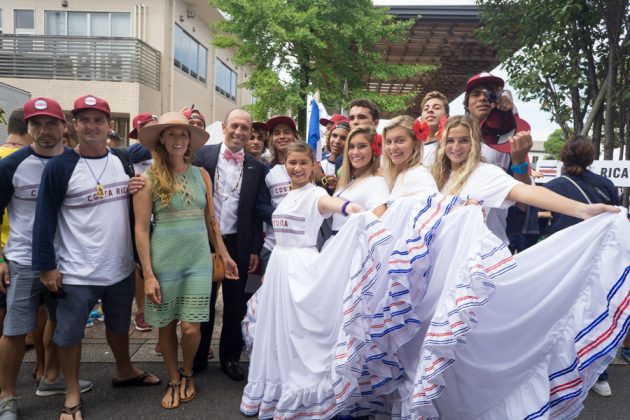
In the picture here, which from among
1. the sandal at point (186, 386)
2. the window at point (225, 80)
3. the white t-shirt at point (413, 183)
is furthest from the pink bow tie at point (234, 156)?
the window at point (225, 80)

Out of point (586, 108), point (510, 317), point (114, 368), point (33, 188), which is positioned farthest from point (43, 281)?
point (586, 108)

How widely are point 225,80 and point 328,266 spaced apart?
20760 millimetres

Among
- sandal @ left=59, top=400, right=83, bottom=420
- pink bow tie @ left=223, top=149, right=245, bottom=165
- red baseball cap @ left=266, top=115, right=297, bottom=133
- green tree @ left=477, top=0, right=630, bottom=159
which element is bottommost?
sandal @ left=59, top=400, right=83, bottom=420

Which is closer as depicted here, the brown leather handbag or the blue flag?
the brown leather handbag

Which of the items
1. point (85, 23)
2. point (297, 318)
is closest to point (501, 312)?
point (297, 318)

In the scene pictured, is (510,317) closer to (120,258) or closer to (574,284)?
(574,284)

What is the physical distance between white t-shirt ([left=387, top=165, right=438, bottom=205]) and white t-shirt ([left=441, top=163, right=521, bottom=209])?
0.70 ft

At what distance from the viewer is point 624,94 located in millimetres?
7617

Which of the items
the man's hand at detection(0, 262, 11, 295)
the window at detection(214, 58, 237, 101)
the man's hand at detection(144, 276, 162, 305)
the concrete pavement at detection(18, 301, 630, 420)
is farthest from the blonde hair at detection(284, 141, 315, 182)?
the window at detection(214, 58, 237, 101)

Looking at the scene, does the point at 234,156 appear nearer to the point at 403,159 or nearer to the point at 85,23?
the point at 403,159

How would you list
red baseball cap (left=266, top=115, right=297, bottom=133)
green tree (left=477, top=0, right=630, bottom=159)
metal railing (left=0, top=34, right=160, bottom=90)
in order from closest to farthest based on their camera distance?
red baseball cap (left=266, top=115, right=297, bottom=133), green tree (left=477, top=0, right=630, bottom=159), metal railing (left=0, top=34, right=160, bottom=90)

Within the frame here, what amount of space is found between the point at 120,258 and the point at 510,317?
2524 mm

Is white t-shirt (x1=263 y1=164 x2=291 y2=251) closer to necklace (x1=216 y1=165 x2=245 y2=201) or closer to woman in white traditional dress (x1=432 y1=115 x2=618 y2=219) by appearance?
necklace (x1=216 y1=165 x2=245 y2=201)

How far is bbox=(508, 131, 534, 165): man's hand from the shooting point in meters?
3.12
